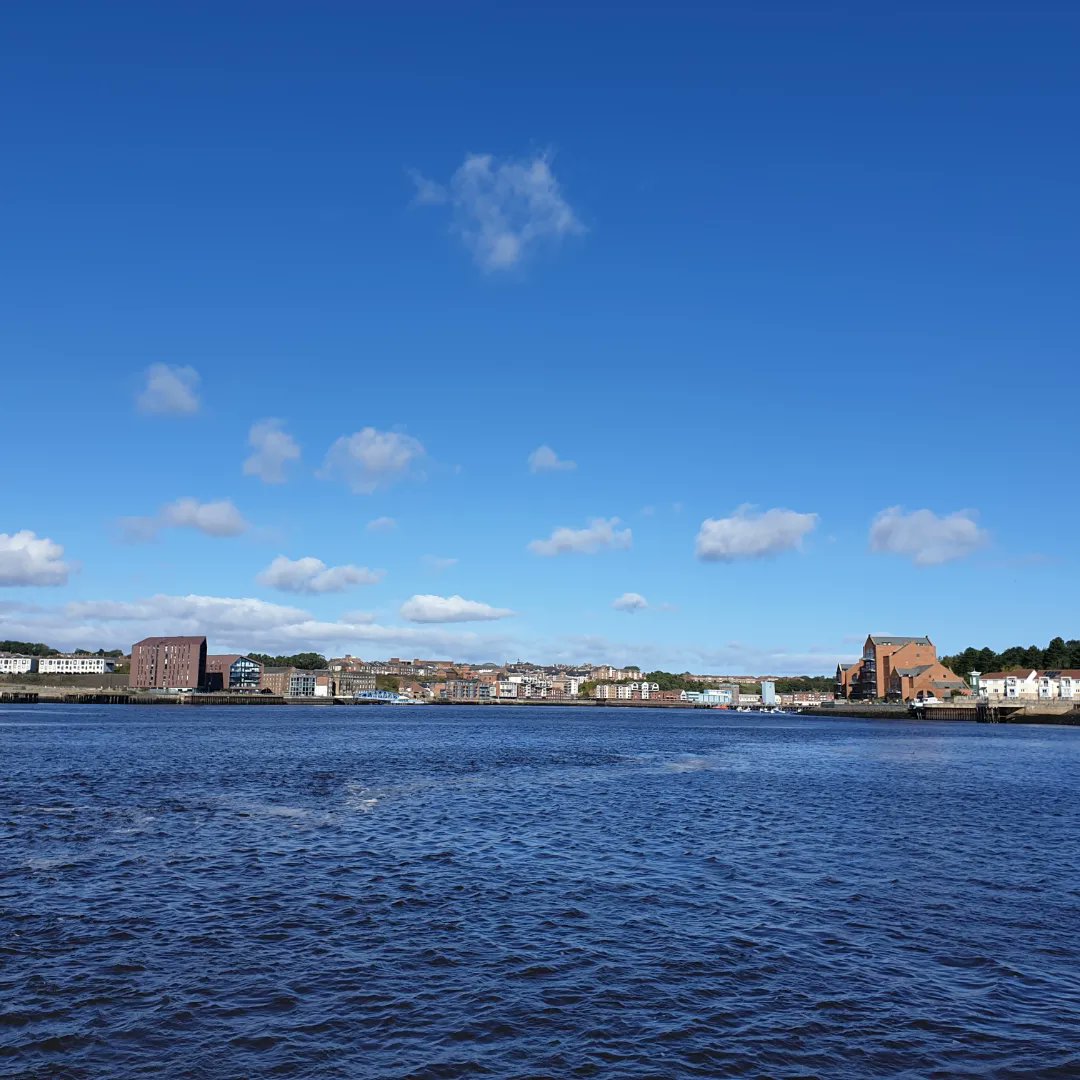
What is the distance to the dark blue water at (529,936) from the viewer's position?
46.8 ft

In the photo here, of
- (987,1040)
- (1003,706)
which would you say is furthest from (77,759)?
(1003,706)

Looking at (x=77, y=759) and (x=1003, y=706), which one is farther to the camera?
(x=1003, y=706)

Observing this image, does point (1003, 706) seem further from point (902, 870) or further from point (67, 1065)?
point (67, 1065)

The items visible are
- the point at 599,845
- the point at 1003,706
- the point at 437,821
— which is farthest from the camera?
the point at 1003,706

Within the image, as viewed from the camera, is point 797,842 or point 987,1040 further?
point 797,842

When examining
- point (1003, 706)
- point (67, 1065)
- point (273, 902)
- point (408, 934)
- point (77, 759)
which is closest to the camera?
point (67, 1065)

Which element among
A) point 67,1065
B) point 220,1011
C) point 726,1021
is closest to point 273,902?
point 220,1011

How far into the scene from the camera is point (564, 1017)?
51.4 feet

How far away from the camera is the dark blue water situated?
14258 mm

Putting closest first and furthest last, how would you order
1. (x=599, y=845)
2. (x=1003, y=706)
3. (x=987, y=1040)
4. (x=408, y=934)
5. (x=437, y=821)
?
1. (x=987, y=1040)
2. (x=408, y=934)
3. (x=599, y=845)
4. (x=437, y=821)
5. (x=1003, y=706)

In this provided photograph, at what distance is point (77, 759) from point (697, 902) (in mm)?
54546

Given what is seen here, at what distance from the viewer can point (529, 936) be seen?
812 inches

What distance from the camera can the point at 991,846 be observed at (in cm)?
3334

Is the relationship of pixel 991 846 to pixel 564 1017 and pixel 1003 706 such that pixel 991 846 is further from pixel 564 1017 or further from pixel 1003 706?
pixel 1003 706
